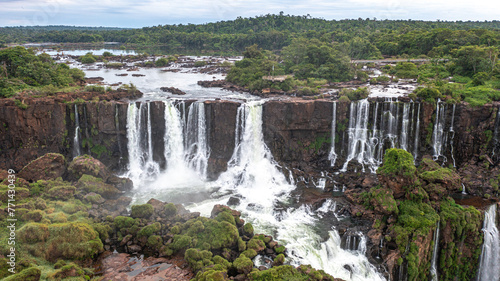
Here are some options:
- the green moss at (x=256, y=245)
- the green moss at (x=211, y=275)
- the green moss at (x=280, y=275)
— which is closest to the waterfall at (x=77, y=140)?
the green moss at (x=256, y=245)

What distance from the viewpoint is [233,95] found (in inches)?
1544

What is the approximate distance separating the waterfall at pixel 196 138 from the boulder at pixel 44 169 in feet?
32.7

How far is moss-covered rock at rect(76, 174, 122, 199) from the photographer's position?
80.8 feet

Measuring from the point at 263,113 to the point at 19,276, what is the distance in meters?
21.5

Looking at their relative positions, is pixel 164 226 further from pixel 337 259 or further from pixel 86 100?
pixel 86 100

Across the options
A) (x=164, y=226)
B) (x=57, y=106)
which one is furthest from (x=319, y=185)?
(x=57, y=106)

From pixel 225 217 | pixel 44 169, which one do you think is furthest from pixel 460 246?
pixel 44 169

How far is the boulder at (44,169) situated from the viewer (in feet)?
82.7

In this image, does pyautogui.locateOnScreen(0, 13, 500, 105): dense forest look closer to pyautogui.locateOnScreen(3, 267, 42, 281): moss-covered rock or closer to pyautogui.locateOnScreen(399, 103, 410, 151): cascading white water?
pyautogui.locateOnScreen(399, 103, 410, 151): cascading white water

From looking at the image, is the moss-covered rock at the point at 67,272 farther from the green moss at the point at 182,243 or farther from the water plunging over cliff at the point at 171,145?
the water plunging over cliff at the point at 171,145

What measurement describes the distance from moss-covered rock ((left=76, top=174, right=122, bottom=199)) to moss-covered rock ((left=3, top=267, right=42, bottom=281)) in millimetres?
9622

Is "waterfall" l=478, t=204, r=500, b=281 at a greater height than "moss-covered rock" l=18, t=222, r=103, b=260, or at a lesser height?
lesser

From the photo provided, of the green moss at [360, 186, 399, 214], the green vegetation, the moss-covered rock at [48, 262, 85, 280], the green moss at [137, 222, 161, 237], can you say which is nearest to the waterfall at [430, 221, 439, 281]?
the green moss at [360, 186, 399, 214]

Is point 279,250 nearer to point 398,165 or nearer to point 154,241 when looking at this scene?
point 154,241
